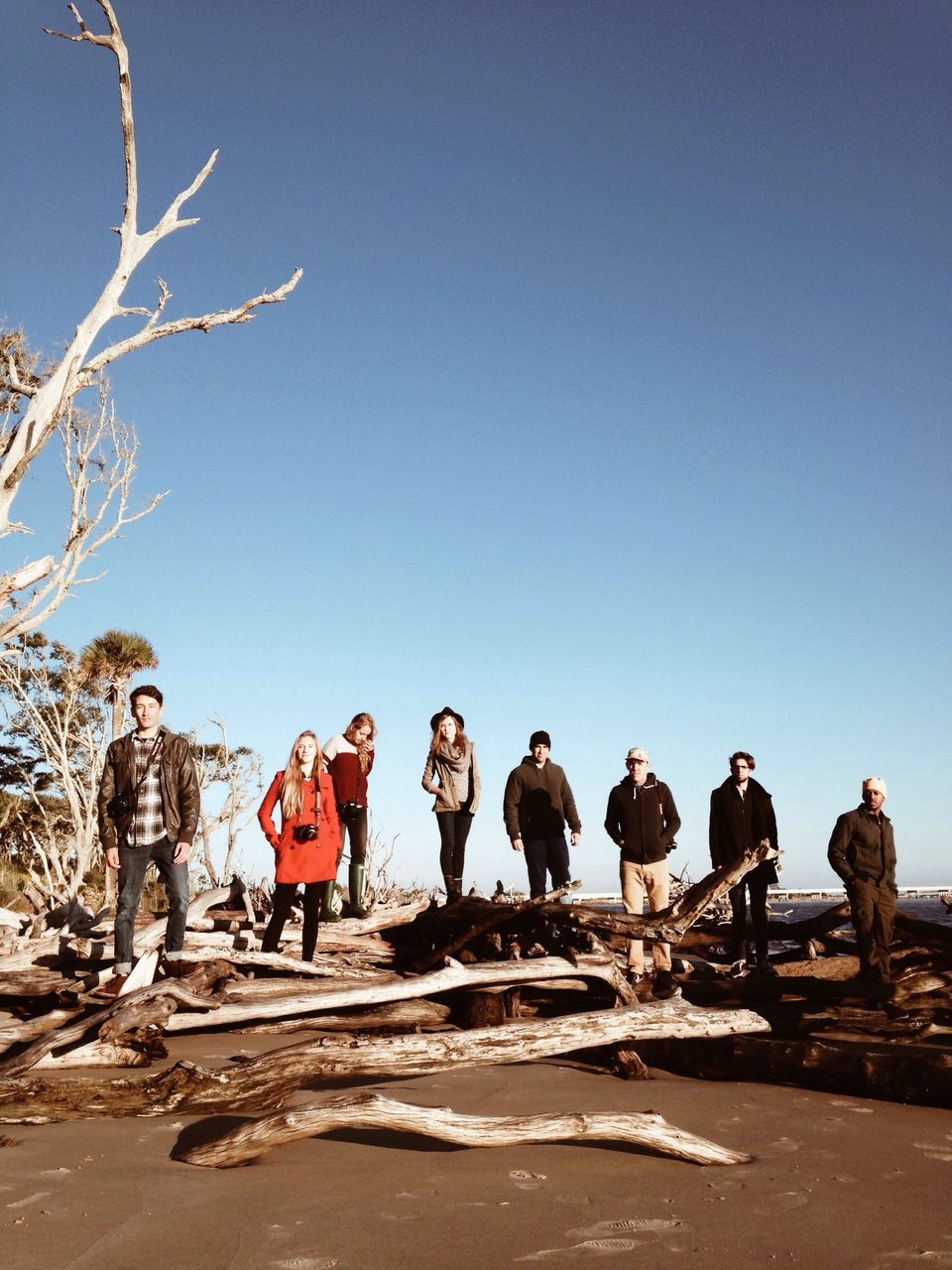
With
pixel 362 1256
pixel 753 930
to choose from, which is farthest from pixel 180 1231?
pixel 753 930

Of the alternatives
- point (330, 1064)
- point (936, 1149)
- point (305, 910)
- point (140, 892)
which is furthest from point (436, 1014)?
point (936, 1149)

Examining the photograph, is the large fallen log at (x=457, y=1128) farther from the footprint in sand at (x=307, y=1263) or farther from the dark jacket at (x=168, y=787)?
the dark jacket at (x=168, y=787)

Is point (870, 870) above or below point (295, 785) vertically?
below

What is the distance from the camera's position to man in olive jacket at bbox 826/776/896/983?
8523 millimetres

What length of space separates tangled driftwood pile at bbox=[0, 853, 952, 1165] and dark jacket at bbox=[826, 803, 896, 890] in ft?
2.95

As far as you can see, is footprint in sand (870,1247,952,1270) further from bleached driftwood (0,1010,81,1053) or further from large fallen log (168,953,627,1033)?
bleached driftwood (0,1010,81,1053)

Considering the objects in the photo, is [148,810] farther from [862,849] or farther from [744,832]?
[862,849]

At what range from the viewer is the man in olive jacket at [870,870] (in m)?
8.52

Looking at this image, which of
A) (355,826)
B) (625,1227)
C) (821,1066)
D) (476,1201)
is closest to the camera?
(625,1227)

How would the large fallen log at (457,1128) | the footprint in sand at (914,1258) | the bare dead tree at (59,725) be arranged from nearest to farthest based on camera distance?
1. the footprint in sand at (914,1258)
2. the large fallen log at (457,1128)
3. the bare dead tree at (59,725)

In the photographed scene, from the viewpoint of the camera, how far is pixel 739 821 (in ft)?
29.4

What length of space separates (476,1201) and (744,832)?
6.29 m

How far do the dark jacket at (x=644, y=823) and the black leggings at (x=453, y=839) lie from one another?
1.46 metres

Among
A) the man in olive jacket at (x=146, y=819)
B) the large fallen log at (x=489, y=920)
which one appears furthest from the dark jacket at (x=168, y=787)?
the large fallen log at (x=489, y=920)
